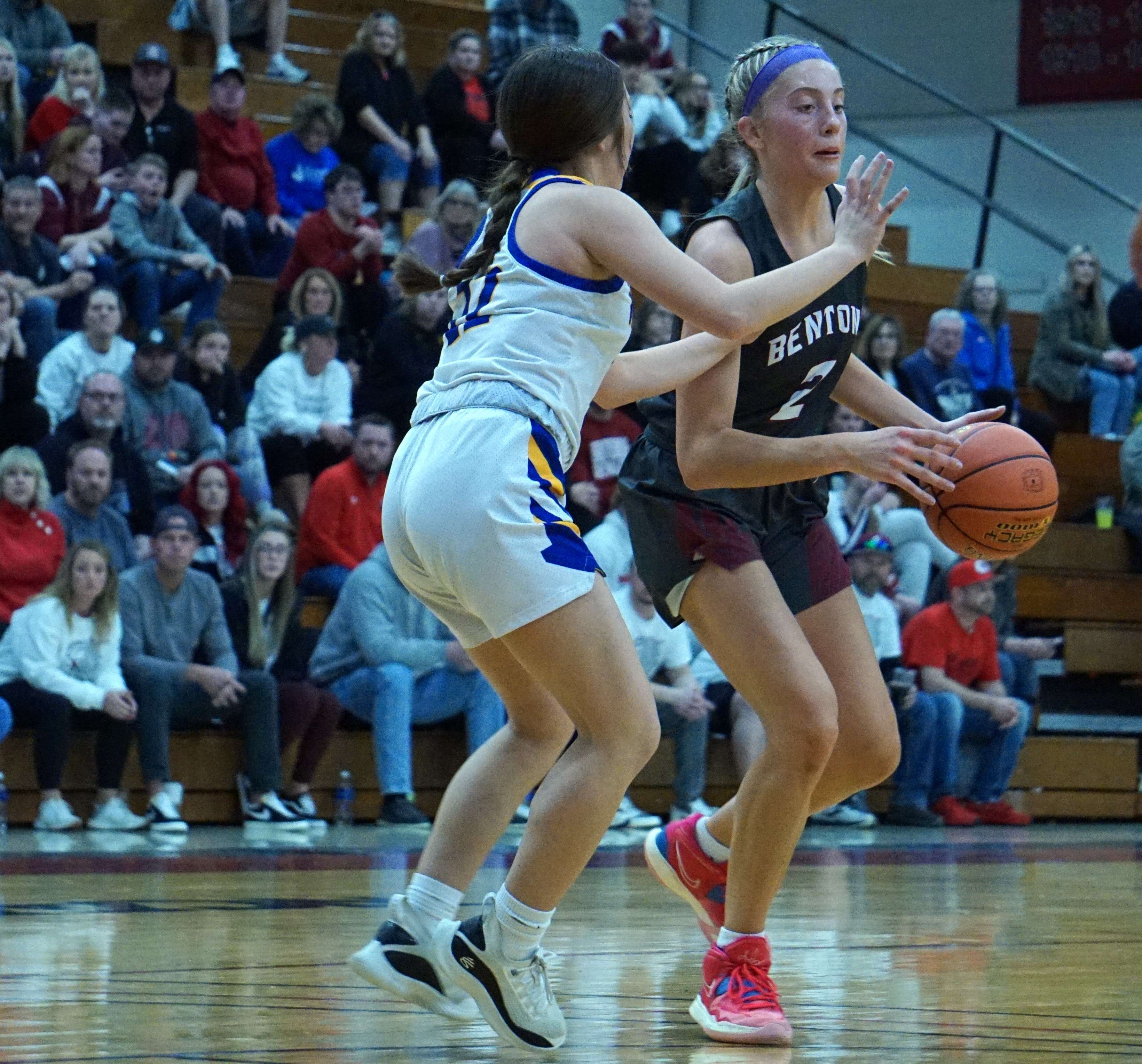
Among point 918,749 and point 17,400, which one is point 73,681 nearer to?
point 17,400

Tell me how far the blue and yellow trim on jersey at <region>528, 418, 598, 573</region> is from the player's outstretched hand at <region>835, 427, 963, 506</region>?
482mm

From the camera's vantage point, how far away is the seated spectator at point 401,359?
9.71m

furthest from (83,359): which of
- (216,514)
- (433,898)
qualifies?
(433,898)

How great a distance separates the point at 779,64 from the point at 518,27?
30.9 ft

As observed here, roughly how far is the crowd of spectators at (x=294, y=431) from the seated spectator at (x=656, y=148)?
2 centimetres

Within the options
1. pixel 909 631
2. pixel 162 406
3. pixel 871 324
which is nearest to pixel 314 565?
pixel 162 406

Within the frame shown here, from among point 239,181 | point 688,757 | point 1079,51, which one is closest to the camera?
point 688,757

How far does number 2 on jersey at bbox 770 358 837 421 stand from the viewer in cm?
358

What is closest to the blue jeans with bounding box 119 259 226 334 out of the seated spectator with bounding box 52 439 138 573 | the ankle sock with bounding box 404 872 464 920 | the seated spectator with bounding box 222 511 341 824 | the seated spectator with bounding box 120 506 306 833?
the seated spectator with bounding box 52 439 138 573

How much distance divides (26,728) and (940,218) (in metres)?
9.41

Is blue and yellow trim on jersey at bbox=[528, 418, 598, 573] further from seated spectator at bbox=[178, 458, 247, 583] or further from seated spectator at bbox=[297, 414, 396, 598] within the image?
seated spectator at bbox=[297, 414, 396, 598]

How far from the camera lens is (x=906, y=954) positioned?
420cm

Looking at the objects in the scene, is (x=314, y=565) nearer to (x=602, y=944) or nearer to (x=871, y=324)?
(x=871, y=324)

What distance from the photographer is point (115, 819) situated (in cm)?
751
